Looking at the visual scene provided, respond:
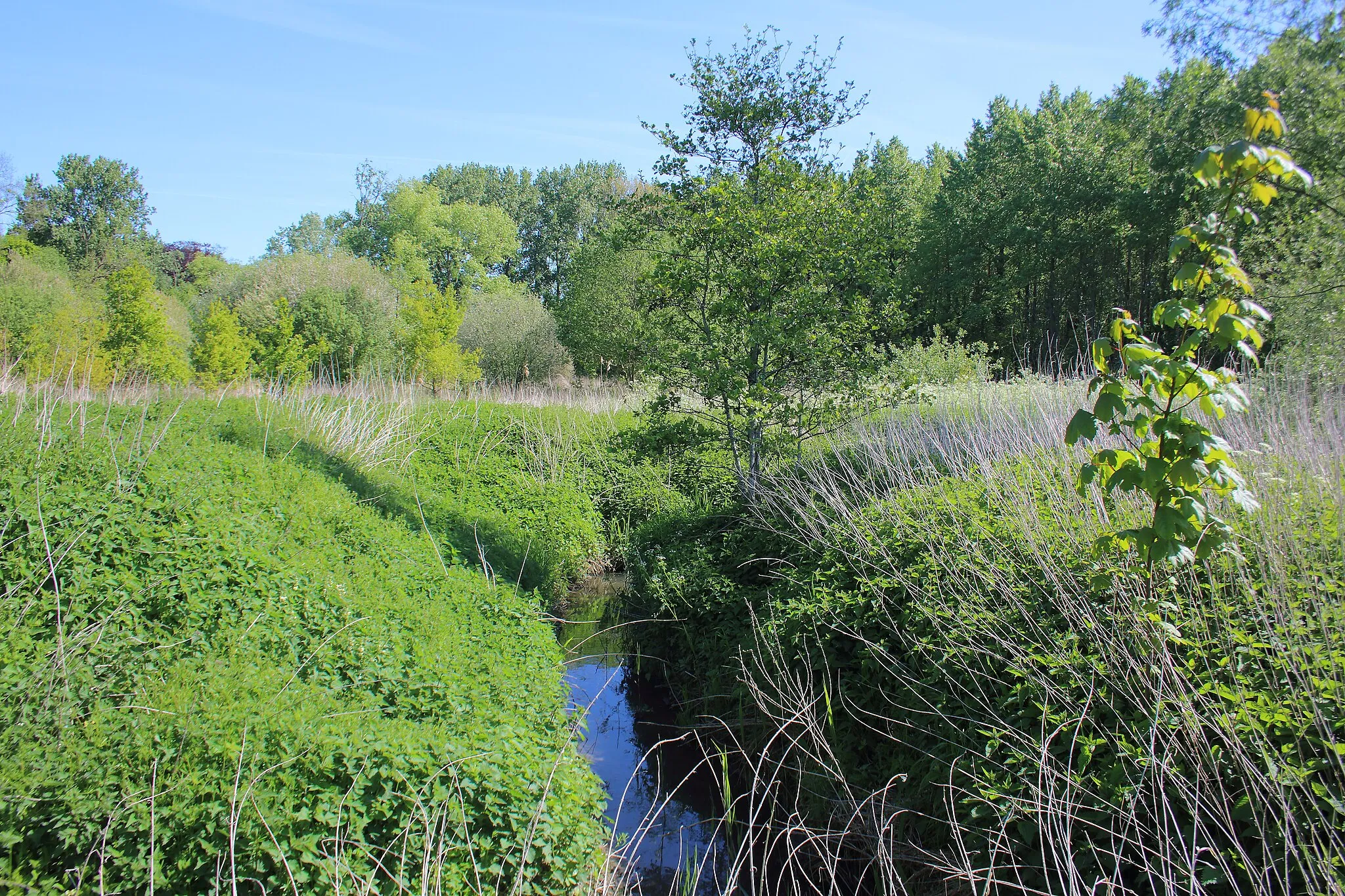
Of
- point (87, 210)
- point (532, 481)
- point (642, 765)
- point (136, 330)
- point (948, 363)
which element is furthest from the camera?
point (87, 210)

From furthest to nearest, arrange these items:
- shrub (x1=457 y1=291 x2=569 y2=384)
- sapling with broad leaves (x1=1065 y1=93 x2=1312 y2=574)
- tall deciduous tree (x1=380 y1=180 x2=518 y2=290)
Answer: tall deciduous tree (x1=380 y1=180 x2=518 y2=290)
shrub (x1=457 y1=291 x2=569 y2=384)
sapling with broad leaves (x1=1065 y1=93 x2=1312 y2=574)

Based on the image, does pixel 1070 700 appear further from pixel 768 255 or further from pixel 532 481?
pixel 532 481

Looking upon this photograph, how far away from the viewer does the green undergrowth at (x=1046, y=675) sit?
116 inches

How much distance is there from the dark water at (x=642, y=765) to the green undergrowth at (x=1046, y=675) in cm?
54

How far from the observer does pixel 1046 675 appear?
3.88m

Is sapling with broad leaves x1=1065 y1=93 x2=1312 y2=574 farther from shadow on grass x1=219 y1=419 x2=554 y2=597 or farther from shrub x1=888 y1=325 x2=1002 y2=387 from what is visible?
shrub x1=888 y1=325 x2=1002 y2=387

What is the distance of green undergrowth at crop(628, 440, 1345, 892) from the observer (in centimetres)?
294

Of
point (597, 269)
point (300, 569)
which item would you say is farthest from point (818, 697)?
point (597, 269)

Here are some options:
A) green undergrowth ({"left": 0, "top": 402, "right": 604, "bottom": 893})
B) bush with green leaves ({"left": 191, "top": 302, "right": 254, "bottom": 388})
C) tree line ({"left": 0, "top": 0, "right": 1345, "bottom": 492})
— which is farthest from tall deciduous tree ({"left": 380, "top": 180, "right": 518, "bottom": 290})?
green undergrowth ({"left": 0, "top": 402, "right": 604, "bottom": 893})

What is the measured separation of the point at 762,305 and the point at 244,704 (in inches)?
251

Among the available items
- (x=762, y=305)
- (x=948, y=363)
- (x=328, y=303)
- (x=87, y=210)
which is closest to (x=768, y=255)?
(x=762, y=305)

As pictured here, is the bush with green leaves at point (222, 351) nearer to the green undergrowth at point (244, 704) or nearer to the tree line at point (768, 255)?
the tree line at point (768, 255)

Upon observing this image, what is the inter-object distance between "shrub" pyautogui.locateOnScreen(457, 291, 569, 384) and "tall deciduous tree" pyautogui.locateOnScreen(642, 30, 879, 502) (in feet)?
67.6

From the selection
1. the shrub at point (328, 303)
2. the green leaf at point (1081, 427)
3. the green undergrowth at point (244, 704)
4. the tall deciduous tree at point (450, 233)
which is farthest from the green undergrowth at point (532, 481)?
the tall deciduous tree at point (450, 233)
